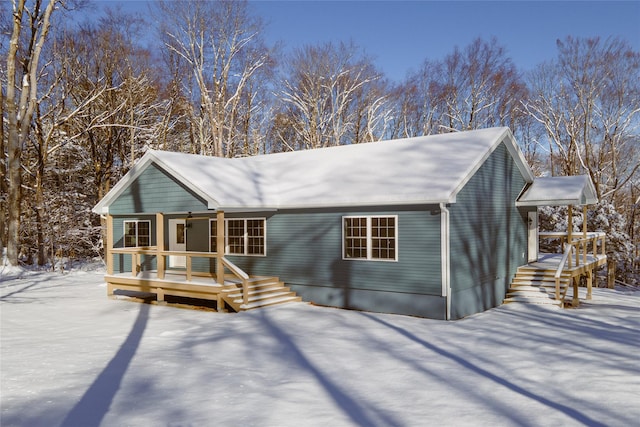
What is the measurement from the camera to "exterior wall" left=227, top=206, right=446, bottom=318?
42.4 feet

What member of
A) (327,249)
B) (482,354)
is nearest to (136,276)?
(327,249)

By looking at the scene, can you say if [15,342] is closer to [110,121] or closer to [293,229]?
[293,229]

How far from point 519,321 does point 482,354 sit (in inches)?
161

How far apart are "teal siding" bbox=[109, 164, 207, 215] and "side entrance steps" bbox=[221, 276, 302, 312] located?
8.09 ft

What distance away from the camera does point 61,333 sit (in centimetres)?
1064

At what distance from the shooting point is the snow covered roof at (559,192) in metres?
15.7

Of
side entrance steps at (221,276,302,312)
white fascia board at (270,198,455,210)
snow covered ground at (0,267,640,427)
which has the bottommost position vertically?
snow covered ground at (0,267,640,427)

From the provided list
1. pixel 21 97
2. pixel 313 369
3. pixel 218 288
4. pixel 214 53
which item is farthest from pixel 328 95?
pixel 313 369

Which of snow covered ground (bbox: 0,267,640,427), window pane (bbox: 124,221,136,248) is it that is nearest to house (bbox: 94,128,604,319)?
snow covered ground (bbox: 0,267,640,427)

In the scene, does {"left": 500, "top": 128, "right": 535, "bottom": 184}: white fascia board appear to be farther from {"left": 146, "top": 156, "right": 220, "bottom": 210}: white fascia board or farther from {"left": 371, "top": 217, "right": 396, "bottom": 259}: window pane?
{"left": 146, "top": 156, "right": 220, "bottom": 210}: white fascia board

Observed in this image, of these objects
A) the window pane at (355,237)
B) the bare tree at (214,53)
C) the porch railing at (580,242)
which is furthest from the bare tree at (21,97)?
the porch railing at (580,242)

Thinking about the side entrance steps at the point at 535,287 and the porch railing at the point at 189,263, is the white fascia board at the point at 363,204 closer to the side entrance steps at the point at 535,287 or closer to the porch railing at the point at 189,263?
the porch railing at the point at 189,263

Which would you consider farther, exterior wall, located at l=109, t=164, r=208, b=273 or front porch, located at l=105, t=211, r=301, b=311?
exterior wall, located at l=109, t=164, r=208, b=273

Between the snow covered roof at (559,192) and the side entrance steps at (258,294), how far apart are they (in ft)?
29.0
